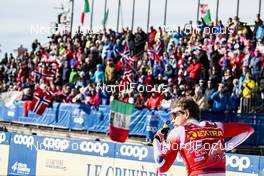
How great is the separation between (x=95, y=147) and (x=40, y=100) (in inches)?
347

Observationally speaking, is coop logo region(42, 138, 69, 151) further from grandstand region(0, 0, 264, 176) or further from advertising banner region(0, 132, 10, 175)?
advertising banner region(0, 132, 10, 175)

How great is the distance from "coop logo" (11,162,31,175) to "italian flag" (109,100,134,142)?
2.82 metres

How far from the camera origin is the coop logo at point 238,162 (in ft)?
43.3

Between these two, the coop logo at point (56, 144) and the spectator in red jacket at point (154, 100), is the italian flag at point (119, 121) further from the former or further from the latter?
the spectator in red jacket at point (154, 100)

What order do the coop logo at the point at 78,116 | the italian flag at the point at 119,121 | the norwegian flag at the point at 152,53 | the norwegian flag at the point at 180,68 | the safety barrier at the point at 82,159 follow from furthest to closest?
1. the norwegian flag at the point at 152,53
2. the coop logo at the point at 78,116
3. the norwegian flag at the point at 180,68
4. the italian flag at the point at 119,121
5. the safety barrier at the point at 82,159

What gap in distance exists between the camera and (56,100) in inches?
1005

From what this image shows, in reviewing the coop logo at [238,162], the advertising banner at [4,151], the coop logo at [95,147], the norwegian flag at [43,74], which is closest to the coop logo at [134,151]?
the coop logo at [95,147]

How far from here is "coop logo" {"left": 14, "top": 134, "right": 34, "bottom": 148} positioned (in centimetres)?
1811

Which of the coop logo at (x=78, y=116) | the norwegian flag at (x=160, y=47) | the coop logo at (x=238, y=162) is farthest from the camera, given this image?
the norwegian flag at (x=160, y=47)

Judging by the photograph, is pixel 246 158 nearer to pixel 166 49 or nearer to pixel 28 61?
pixel 166 49

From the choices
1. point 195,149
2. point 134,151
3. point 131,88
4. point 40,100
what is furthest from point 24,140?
point 195,149

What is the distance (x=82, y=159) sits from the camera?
16.6m

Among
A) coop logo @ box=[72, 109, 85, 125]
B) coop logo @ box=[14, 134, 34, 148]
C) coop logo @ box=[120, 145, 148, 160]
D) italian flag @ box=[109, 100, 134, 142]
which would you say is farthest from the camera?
coop logo @ box=[72, 109, 85, 125]

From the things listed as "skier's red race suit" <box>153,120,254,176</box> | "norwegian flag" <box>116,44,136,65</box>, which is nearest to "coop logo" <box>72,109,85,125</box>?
"norwegian flag" <box>116,44,136,65</box>
